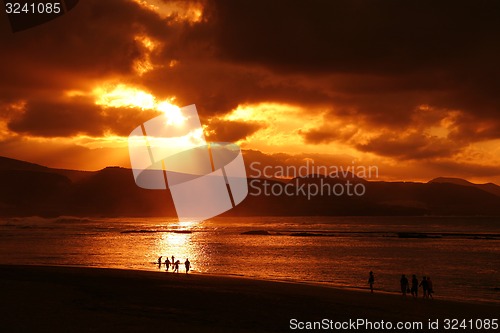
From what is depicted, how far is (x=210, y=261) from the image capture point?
2530 inches

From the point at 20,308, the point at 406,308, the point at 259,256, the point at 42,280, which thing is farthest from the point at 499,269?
the point at 20,308

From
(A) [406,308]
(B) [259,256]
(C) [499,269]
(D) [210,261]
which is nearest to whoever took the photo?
(A) [406,308]

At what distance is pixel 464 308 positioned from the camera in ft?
95.1

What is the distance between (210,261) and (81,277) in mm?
27691

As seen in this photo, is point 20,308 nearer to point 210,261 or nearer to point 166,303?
point 166,303

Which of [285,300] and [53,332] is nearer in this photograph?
[53,332]

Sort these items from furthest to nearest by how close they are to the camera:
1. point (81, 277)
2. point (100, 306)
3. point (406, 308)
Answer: point (81, 277), point (406, 308), point (100, 306)

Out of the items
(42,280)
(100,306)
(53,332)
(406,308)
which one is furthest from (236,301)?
(42,280)

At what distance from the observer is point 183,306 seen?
25484 mm

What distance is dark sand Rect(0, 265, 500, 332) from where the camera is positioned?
2073 centimetres

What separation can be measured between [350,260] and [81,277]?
1491 inches

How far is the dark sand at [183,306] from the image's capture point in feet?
68.0

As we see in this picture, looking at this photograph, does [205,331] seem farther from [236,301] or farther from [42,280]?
[42,280]

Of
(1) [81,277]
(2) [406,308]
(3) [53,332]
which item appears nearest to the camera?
(3) [53,332]
